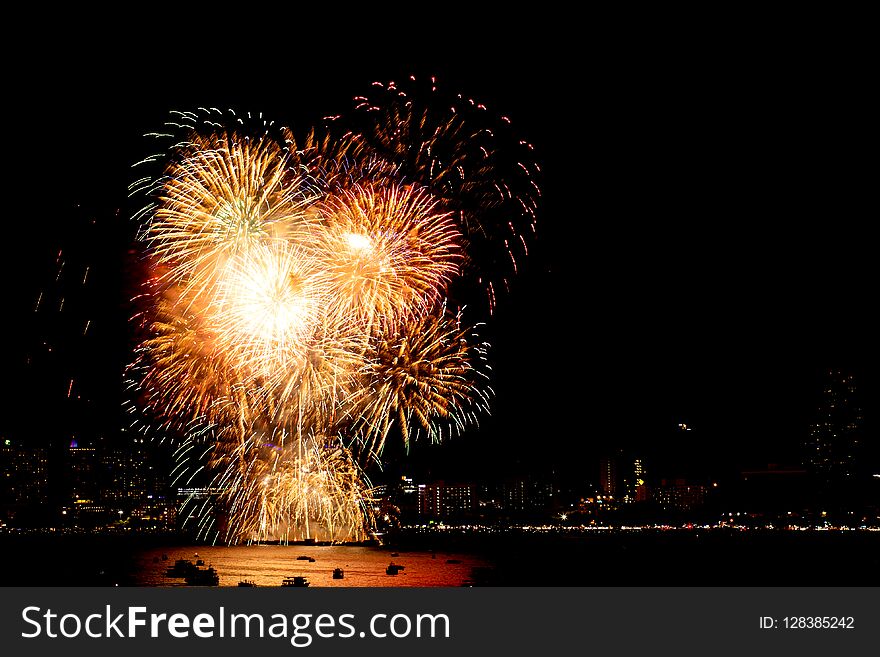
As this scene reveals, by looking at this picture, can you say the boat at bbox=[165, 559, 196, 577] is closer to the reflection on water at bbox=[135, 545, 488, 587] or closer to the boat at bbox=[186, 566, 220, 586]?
the reflection on water at bbox=[135, 545, 488, 587]

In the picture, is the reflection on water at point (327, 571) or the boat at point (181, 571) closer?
the reflection on water at point (327, 571)

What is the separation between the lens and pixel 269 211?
3497cm

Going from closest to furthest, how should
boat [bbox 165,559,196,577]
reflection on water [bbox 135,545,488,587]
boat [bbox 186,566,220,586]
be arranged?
boat [bbox 186,566,220,586]
reflection on water [bbox 135,545,488,587]
boat [bbox 165,559,196,577]

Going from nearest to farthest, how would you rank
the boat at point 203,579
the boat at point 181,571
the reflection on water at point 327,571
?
the boat at point 203,579 < the reflection on water at point 327,571 < the boat at point 181,571

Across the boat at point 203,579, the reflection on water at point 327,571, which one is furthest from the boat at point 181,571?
the boat at point 203,579

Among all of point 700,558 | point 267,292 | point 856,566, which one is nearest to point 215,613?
point 267,292

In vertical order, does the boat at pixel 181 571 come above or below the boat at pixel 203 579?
below

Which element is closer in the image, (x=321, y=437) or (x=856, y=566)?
(x=321, y=437)

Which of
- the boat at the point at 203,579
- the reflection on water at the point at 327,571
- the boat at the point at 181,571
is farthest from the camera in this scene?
the boat at the point at 181,571

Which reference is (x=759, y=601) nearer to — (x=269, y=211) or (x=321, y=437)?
(x=269, y=211)

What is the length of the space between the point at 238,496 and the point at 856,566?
77.4 metres

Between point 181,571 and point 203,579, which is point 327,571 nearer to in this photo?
point 181,571

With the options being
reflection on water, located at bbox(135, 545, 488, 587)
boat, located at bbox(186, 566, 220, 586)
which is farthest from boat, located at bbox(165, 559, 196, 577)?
boat, located at bbox(186, 566, 220, 586)

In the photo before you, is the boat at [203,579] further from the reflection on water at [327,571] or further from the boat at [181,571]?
the boat at [181,571]
